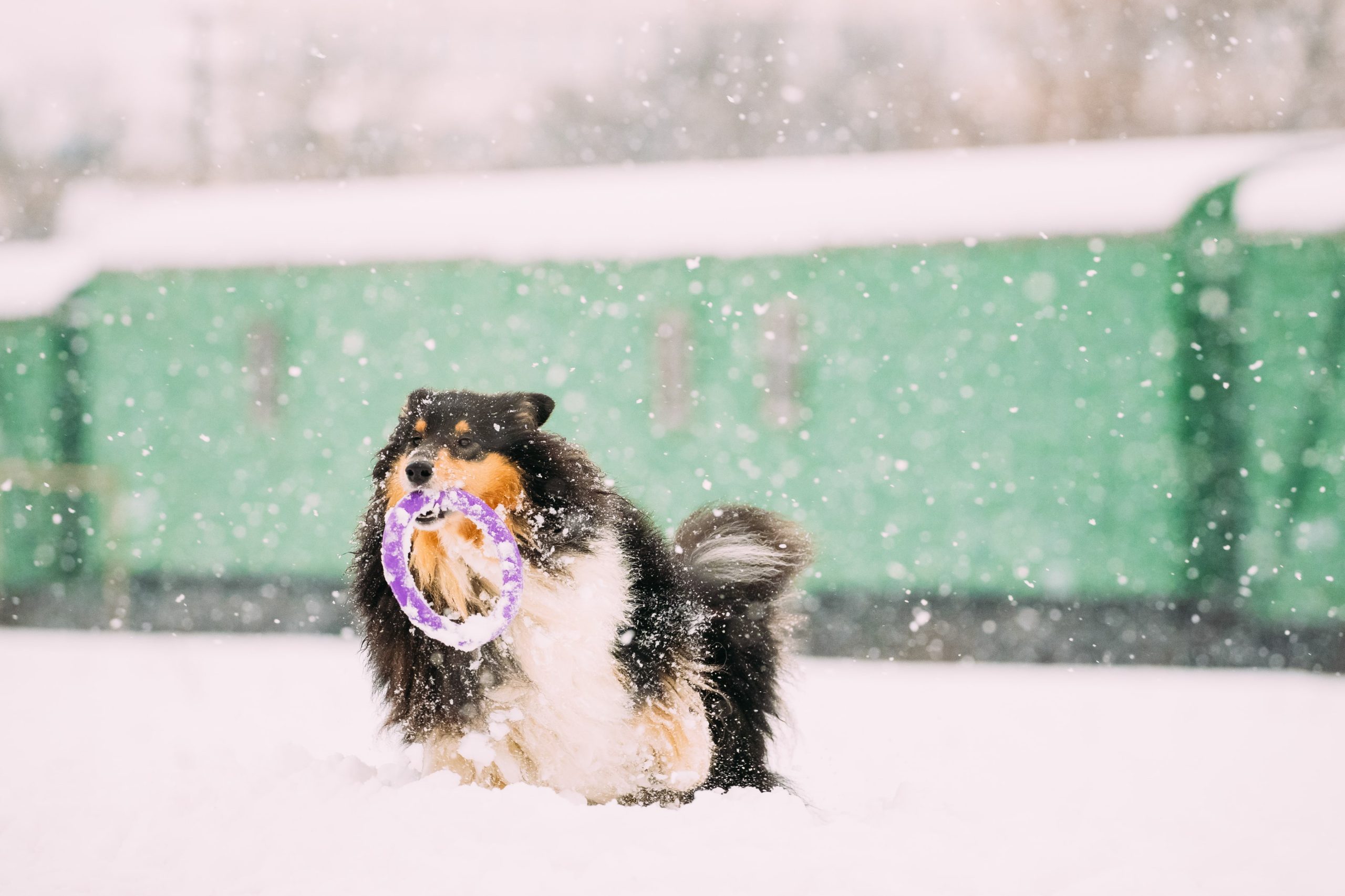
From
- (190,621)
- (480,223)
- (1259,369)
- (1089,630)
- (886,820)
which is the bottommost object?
(190,621)

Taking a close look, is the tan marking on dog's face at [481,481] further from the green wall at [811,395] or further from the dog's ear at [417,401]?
the green wall at [811,395]

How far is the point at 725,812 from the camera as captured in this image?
10.6 ft

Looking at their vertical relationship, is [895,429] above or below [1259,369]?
below

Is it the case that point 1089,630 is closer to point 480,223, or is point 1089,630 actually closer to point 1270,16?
point 480,223

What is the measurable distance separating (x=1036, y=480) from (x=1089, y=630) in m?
1.30

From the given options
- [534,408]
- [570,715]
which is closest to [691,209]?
[534,408]

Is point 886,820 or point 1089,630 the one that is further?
point 1089,630

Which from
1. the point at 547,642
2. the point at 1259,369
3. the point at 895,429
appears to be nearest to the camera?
the point at 547,642

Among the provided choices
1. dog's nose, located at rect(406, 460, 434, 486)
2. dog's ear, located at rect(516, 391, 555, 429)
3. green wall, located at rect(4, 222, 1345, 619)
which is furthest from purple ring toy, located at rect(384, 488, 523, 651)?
green wall, located at rect(4, 222, 1345, 619)

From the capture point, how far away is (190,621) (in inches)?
410

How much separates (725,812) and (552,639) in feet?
2.47

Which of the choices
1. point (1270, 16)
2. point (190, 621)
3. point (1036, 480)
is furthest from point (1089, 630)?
point (1270, 16)

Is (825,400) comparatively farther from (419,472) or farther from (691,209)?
(419,472)

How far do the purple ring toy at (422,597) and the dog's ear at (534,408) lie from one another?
16.7 inches
